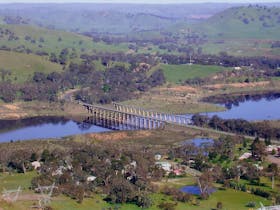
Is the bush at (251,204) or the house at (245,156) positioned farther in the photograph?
the house at (245,156)

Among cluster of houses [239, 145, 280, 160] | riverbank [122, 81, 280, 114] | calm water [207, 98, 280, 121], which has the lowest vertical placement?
calm water [207, 98, 280, 121]

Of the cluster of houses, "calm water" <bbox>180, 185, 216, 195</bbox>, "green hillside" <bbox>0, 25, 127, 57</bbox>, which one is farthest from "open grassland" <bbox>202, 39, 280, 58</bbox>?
"calm water" <bbox>180, 185, 216, 195</bbox>

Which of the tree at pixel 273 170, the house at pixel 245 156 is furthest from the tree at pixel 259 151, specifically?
the tree at pixel 273 170

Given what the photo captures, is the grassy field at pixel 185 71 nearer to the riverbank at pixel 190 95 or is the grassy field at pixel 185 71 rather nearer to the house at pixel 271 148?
the riverbank at pixel 190 95

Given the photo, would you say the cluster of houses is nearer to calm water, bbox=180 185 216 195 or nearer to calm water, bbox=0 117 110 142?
calm water, bbox=180 185 216 195

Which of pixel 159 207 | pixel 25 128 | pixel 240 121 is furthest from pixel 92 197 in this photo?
pixel 25 128

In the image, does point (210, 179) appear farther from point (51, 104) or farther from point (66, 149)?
point (51, 104)

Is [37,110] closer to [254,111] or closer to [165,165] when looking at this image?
[254,111]
